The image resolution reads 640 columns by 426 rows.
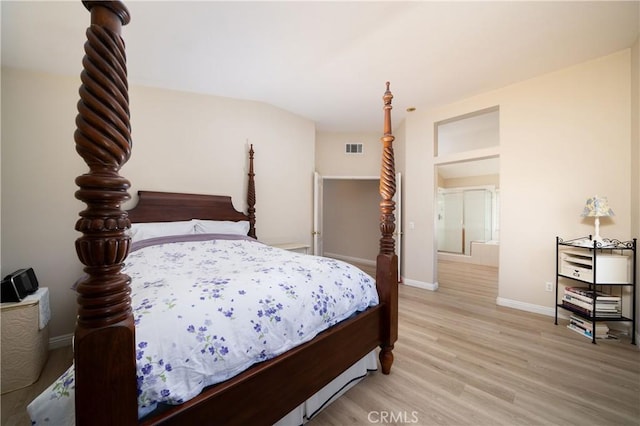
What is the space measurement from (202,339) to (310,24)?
2341 millimetres

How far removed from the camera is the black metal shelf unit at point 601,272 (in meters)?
2.34

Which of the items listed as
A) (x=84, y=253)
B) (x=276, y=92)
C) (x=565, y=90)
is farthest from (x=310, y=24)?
(x=565, y=90)

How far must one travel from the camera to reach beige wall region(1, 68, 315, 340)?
2.25 meters

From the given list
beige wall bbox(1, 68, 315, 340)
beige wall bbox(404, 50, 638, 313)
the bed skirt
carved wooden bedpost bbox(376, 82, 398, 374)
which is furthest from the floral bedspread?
beige wall bbox(404, 50, 638, 313)

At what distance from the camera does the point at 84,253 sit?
0.66 metres

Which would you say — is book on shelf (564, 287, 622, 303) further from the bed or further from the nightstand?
the nightstand

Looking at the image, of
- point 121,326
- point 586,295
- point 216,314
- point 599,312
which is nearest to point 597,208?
point 586,295

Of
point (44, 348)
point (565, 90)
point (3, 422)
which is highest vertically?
point (565, 90)

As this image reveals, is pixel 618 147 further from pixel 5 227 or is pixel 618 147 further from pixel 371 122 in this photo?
pixel 5 227

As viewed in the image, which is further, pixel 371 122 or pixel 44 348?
pixel 371 122

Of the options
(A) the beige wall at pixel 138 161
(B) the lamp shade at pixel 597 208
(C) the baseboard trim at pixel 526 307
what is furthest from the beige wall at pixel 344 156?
(B) the lamp shade at pixel 597 208

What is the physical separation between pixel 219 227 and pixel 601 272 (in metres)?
Result: 3.99

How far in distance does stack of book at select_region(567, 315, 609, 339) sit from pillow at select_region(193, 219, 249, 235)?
3.80 meters

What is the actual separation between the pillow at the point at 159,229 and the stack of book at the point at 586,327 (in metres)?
4.19
